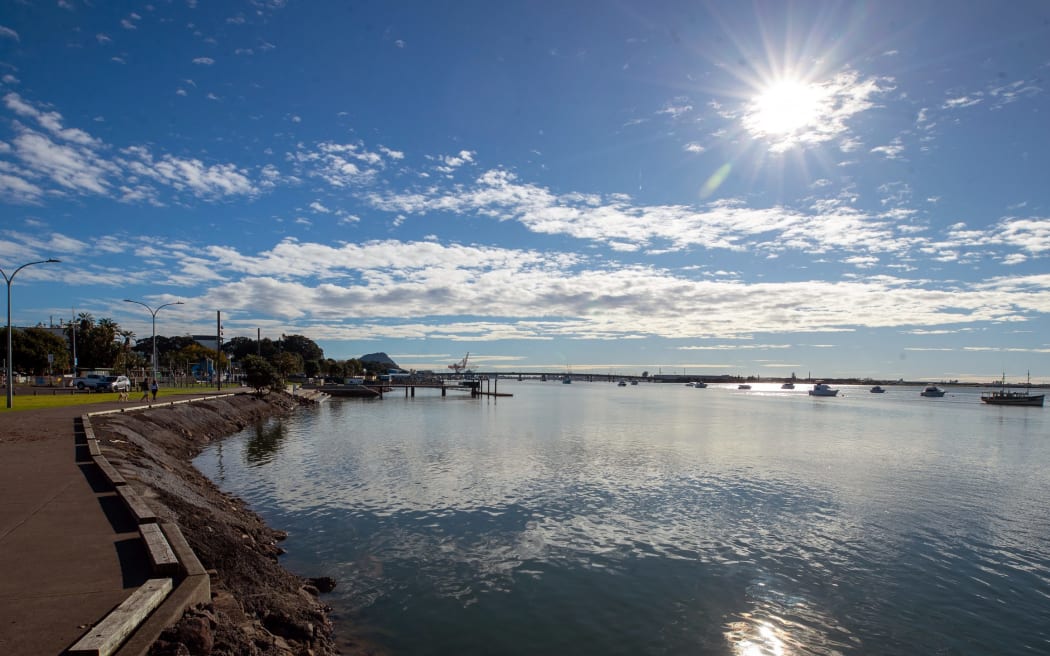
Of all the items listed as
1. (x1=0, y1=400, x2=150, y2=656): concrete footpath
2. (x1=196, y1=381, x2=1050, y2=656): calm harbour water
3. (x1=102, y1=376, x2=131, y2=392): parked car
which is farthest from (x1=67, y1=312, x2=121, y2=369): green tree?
(x1=0, y1=400, x2=150, y2=656): concrete footpath

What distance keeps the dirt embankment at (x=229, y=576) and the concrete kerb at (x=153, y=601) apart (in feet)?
0.75

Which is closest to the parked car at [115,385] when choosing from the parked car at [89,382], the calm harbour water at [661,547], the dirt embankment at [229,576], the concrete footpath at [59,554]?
the parked car at [89,382]

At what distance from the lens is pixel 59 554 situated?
10.0 metres

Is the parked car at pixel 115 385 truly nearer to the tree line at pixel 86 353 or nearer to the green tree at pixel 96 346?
the tree line at pixel 86 353

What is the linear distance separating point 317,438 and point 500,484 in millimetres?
23638

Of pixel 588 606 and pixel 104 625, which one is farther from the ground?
pixel 104 625

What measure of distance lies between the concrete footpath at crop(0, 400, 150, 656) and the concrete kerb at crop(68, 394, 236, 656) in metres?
0.32

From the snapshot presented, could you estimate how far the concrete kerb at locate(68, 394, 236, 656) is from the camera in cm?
672

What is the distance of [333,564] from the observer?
634 inches

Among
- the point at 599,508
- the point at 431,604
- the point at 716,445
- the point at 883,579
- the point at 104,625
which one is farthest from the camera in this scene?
the point at 716,445

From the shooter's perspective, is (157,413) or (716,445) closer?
(157,413)

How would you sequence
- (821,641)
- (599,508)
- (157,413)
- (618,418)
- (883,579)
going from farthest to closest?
(618,418) < (157,413) < (599,508) < (883,579) < (821,641)

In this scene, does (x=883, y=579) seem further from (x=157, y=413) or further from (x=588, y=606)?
(x=157, y=413)

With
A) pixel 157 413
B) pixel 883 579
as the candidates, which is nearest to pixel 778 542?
pixel 883 579
